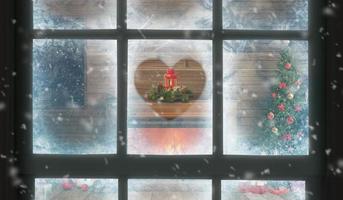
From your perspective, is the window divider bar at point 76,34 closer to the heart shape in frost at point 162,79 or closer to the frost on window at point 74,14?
the frost on window at point 74,14

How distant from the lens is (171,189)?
1.95m

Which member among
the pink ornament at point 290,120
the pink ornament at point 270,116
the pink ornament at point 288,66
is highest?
the pink ornament at point 288,66

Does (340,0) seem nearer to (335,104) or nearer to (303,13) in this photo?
(303,13)

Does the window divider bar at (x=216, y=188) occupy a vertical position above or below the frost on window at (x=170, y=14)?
→ below

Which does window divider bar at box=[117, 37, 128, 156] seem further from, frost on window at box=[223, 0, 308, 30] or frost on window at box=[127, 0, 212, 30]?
frost on window at box=[223, 0, 308, 30]

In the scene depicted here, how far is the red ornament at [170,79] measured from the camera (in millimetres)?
1948

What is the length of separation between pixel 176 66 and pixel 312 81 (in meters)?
0.55

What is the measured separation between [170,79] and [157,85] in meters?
0.06

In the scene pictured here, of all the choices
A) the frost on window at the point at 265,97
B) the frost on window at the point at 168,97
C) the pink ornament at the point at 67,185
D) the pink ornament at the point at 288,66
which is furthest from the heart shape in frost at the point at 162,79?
the pink ornament at the point at 67,185

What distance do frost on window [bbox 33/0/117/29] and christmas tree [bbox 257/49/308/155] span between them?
28.0 inches

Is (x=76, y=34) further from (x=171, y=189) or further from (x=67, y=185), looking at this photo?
(x=171, y=189)

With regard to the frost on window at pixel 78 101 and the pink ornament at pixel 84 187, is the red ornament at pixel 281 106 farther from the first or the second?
the pink ornament at pixel 84 187

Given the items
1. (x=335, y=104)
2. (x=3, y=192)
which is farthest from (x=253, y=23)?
(x=3, y=192)

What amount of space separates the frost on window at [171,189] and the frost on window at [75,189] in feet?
0.27
